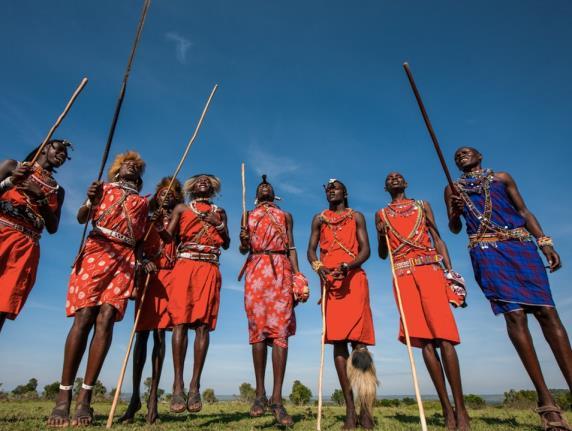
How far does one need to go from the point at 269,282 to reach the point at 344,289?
1195mm

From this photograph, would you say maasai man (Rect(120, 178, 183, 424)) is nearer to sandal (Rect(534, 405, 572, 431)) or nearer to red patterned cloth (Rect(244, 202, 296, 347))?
red patterned cloth (Rect(244, 202, 296, 347))

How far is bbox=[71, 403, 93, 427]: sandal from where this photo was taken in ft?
15.1

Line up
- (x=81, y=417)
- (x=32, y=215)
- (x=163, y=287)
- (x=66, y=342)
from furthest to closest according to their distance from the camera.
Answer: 1. (x=163, y=287)
2. (x=32, y=215)
3. (x=66, y=342)
4. (x=81, y=417)

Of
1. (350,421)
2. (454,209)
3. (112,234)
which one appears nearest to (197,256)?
(112,234)

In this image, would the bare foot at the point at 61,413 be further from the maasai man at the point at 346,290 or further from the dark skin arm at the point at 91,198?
the maasai man at the point at 346,290

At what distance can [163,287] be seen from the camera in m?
6.58

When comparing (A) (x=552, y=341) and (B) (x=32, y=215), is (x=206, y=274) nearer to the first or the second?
(B) (x=32, y=215)

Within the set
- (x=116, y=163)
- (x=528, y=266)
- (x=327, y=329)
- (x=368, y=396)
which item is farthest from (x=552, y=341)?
(x=116, y=163)

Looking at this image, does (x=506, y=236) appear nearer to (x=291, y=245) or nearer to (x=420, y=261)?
(x=420, y=261)

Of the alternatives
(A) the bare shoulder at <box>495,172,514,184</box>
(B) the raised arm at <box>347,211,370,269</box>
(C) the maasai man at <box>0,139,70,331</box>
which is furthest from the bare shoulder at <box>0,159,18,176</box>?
(A) the bare shoulder at <box>495,172,514,184</box>

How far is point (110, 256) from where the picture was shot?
5.54 metres

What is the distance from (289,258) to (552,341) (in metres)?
3.87

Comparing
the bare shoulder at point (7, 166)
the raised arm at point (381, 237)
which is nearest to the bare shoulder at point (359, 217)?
the raised arm at point (381, 237)

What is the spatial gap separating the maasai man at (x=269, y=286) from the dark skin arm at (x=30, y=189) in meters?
2.82
